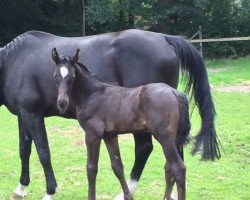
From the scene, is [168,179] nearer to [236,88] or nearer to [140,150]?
[140,150]

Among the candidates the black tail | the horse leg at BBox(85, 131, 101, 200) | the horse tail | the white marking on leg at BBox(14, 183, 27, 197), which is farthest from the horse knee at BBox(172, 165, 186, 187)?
the white marking on leg at BBox(14, 183, 27, 197)

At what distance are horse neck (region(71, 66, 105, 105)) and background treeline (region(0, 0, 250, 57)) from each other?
18415 millimetres

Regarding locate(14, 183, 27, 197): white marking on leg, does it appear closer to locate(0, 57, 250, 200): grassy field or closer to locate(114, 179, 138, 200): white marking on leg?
locate(0, 57, 250, 200): grassy field

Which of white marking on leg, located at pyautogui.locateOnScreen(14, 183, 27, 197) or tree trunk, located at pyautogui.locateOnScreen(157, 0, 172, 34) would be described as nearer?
white marking on leg, located at pyautogui.locateOnScreen(14, 183, 27, 197)

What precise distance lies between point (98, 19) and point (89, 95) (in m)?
19.7

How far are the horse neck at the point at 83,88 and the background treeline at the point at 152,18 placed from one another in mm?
18415

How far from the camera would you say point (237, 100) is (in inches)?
476

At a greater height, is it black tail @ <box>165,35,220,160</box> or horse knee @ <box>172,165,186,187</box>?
black tail @ <box>165,35,220,160</box>

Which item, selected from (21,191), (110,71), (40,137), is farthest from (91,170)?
(21,191)

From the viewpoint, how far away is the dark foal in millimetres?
3859

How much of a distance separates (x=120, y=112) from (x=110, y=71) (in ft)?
3.38

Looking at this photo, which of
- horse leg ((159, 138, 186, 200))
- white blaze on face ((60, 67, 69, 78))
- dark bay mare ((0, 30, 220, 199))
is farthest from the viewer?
dark bay mare ((0, 30, 220, 199))

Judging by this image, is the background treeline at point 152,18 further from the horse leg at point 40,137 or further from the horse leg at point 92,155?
the horse leg at point 92,155

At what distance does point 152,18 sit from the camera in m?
23.2
